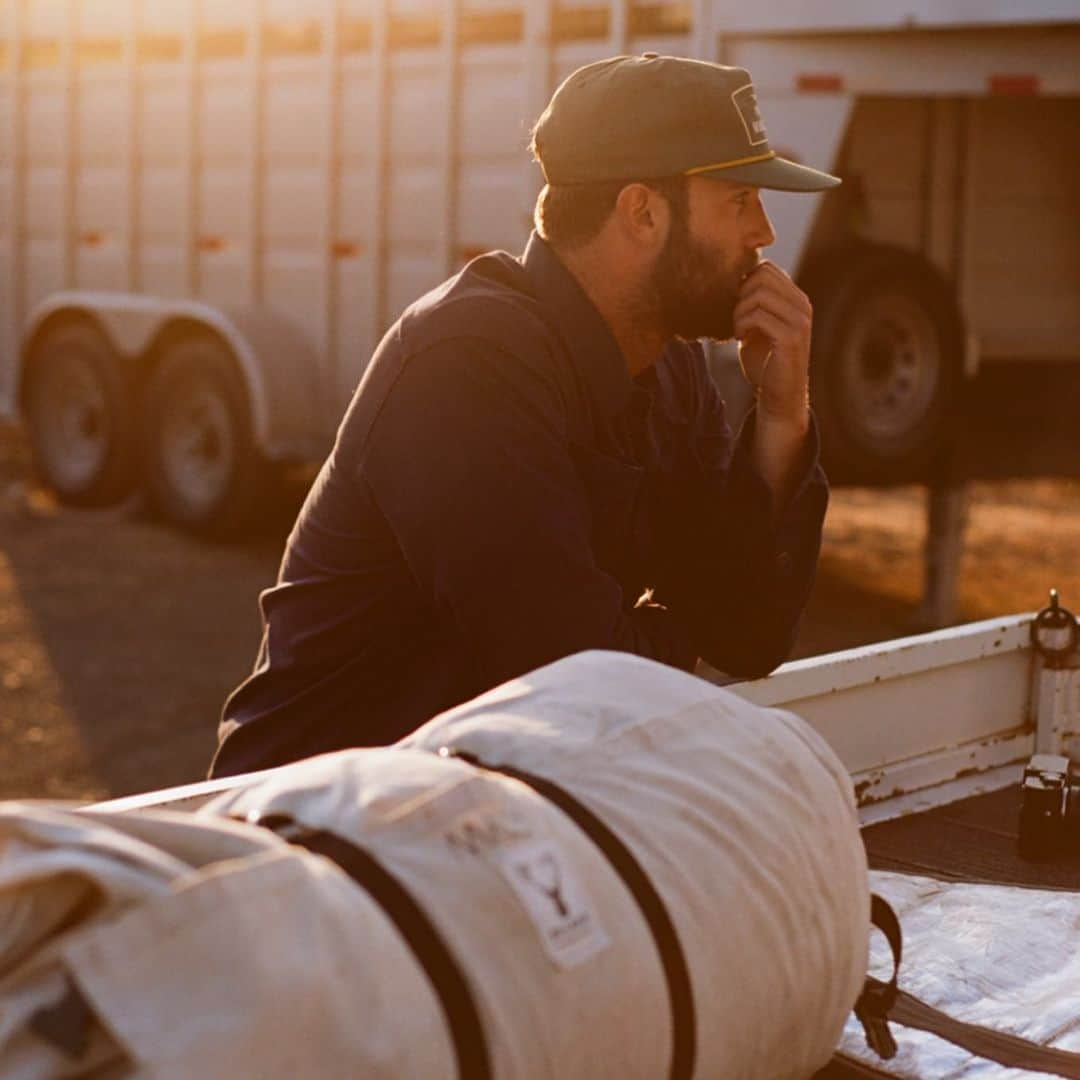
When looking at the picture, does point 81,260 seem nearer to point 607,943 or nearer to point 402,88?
point 402,88

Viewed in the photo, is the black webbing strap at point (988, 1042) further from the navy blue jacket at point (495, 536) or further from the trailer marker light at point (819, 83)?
the trailer marker light at point (819, 83)

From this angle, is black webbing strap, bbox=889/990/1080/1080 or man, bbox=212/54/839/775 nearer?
black webbing strap, bbox=889/990/1080/1080

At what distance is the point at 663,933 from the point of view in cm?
155

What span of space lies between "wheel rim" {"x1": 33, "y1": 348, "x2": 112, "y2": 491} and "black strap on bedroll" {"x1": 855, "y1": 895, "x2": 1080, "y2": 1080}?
25.0 ft

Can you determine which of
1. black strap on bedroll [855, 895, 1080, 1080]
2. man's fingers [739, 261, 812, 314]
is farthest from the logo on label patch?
black strap on bedroll [855, 895, 1080, 1080]

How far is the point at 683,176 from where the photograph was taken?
2654 mm

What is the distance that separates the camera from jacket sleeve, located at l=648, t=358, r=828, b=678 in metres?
2.86

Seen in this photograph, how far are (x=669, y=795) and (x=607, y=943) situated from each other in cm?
17

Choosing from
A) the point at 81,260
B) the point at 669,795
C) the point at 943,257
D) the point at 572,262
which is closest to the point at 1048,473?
the point at 943,257

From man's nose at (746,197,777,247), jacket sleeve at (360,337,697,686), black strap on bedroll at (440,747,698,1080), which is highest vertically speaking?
man's nose at (746,197,777,247)

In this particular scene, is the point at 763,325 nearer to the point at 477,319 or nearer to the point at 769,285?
the point at 769,285

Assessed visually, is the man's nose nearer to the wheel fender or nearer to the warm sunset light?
the warm sunset light

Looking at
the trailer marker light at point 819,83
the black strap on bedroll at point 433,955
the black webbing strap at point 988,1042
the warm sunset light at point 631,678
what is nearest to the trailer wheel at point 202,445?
the warm sunset light at point 631,678

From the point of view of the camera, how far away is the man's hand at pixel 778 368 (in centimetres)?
283
